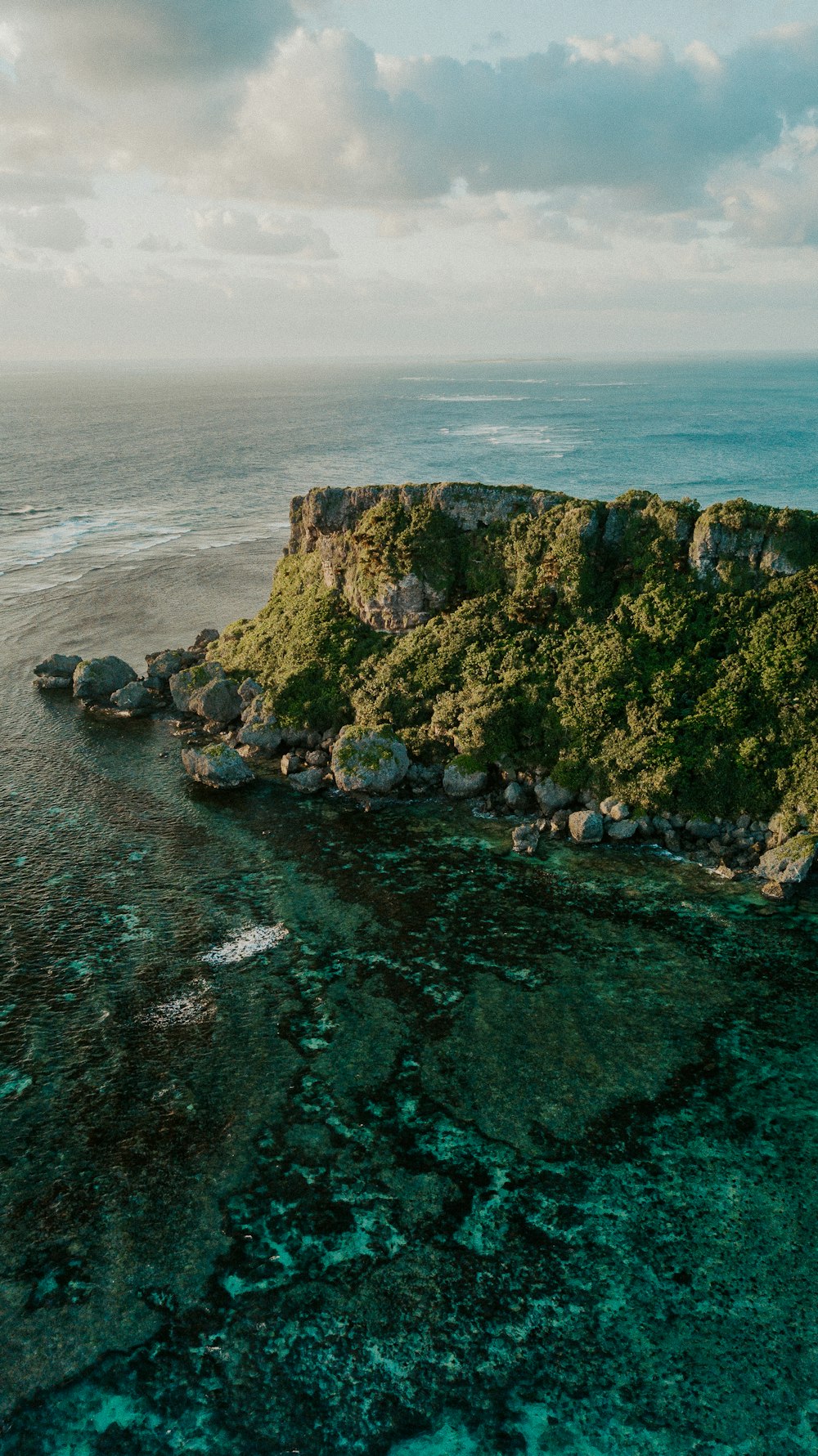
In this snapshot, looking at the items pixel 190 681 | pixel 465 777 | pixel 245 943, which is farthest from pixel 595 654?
pixel 190 681

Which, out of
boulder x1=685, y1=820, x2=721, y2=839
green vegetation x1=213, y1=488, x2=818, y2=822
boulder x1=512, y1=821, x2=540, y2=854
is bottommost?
boulder x1=512, y1=821, x2=540, y2=854

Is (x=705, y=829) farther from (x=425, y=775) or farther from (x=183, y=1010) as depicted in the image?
(x=183, y=1010)

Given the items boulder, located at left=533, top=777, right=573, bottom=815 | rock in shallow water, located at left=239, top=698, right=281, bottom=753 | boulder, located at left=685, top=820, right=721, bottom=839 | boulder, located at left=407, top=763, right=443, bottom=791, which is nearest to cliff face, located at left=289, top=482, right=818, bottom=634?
rock in shallow water, located at left=239, top=698, right=281, bottom=753

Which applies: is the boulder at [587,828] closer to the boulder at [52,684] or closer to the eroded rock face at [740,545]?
the eroded rock face at [740,545]

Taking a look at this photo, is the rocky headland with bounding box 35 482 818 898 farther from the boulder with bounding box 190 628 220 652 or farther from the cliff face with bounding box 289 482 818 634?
the boulder with bounding box 190 628 220 652

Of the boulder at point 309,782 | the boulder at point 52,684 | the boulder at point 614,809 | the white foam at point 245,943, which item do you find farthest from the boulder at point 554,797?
the boulder at point 52,684

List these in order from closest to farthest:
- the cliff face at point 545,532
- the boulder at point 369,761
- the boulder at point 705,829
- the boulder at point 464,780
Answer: the boulder at point 705,829 → the cliff face at point 545,532 → the boulder at point 464,780 → the boulder at point 369,761
